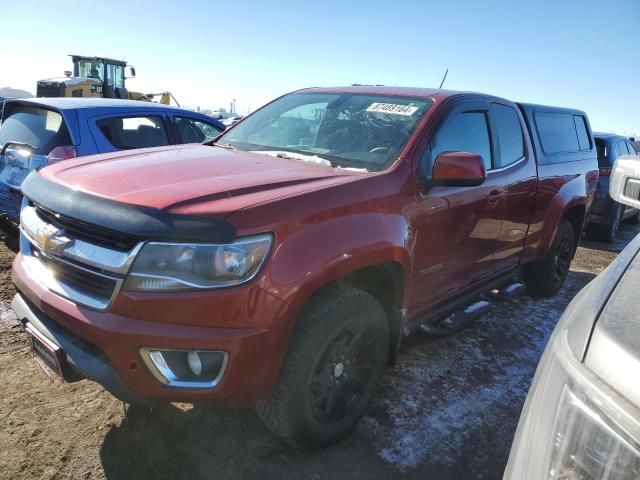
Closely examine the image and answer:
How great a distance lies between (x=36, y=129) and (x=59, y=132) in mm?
345

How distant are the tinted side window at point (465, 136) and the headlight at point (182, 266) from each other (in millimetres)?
1531

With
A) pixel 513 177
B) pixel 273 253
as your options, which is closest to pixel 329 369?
pixel 273 253

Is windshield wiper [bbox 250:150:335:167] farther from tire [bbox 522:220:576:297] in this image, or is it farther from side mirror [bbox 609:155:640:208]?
tire [bbox 522:220:576:297]

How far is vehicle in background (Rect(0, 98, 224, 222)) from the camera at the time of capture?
463cm

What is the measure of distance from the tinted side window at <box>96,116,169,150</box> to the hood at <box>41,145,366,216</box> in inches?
90.5

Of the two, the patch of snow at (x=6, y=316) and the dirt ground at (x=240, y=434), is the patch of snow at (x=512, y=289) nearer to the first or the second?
the dirt ground at (x=240, y=434)

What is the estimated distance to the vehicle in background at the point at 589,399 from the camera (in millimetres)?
847

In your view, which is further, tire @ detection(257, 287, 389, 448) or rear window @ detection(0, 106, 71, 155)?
rear window @ detection(0, 106, 71, 155)

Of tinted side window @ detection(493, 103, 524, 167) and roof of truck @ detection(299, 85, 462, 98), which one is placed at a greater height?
roof of truck @ detection(299, 85, 462, 98)

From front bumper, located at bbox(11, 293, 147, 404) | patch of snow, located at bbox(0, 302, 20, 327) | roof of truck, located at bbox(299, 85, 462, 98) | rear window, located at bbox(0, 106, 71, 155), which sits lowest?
patch of snow, located at bbox(0, 302, 20, 327)

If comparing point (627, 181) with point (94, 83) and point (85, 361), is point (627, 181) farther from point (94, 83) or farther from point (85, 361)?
point (94, 83)

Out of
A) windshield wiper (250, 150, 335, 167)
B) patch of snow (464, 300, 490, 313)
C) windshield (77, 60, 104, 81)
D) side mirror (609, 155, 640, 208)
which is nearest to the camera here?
side mirror (609, 155, 640, 208)


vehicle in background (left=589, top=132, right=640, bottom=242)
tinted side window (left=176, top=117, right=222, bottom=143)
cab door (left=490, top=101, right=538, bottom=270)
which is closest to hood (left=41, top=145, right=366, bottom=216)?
cab door (left=490, top=101, right=538, bottom=270)

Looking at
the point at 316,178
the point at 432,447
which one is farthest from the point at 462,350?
the point at 316,178
